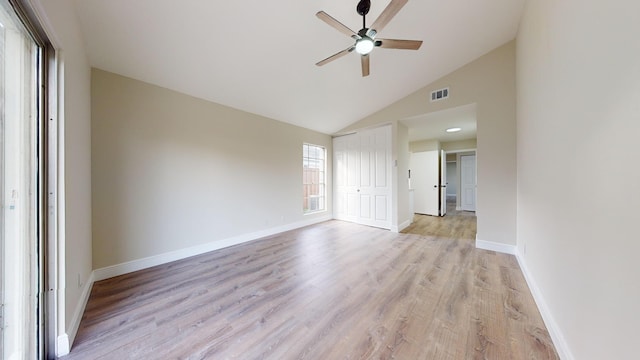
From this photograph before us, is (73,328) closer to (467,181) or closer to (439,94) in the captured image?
(439,94)

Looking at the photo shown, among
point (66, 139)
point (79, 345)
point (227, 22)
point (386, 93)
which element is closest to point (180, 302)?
point (79, 345)

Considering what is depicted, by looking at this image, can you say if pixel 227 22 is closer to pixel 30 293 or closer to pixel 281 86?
pixel 281 86

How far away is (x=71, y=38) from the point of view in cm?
177

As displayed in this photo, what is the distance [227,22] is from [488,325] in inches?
148

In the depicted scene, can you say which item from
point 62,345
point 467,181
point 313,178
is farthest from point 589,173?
point 467,181

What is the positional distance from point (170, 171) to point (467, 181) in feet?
27.7

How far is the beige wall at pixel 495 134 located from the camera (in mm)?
3291

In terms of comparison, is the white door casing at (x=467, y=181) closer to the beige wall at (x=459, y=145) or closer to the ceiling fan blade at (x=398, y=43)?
the beige wall at (x=459, y=145)

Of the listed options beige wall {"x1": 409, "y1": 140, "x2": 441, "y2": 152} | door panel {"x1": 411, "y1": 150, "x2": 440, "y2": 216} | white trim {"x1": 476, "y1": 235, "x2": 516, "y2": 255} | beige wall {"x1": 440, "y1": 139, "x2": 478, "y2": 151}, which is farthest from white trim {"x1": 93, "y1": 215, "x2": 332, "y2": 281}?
beige wall {"x1": 440, "y1": 139, "x2": 478, "y2": 151}

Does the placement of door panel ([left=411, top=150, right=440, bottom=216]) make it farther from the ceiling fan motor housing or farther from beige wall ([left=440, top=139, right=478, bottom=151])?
the ceiling fan motor housing

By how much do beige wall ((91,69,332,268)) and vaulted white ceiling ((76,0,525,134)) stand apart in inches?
12.2

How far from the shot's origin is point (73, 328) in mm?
1624

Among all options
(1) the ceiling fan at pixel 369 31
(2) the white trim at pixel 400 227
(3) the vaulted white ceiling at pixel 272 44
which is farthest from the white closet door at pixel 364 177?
(1) the ceiling fan at pixel 369 31

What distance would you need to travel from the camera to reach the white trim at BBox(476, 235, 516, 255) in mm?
3278
